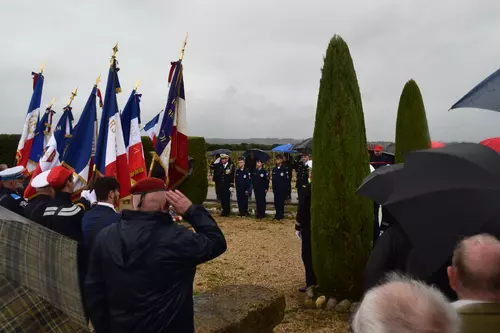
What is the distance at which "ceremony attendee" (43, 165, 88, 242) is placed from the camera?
131 inches

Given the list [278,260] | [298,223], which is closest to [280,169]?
[278,260]

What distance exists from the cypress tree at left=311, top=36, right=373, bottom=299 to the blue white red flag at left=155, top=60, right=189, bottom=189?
1766mm

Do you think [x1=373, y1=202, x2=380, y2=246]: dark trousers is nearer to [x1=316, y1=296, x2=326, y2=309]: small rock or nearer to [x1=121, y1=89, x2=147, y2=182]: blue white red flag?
[x1=316, y1=296, x2=326, y2=309]: small rock

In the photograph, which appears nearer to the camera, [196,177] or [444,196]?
[444,196]

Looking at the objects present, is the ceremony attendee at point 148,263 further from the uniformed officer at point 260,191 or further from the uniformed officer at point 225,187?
the uniformed officer at point 225,187

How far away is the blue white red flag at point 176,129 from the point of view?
532 cm

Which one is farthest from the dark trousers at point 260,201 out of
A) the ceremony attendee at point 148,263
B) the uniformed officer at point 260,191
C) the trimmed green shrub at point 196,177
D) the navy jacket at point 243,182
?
the ceremony attendee at point 148,263

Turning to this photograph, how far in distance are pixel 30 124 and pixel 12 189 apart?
9.47ft

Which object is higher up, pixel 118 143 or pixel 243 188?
pixel 118 143

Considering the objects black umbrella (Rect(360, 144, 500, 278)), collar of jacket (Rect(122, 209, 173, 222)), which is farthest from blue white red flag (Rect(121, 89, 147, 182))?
black umbrella (Rect(360, 144, 500, 278))

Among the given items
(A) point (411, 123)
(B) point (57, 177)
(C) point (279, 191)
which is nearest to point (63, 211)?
(B) point (57, 177)

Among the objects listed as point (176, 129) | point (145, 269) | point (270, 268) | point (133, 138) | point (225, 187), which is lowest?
point (270, 268)

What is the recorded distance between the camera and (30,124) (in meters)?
7.41

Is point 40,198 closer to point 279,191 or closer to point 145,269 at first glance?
point 145,269
